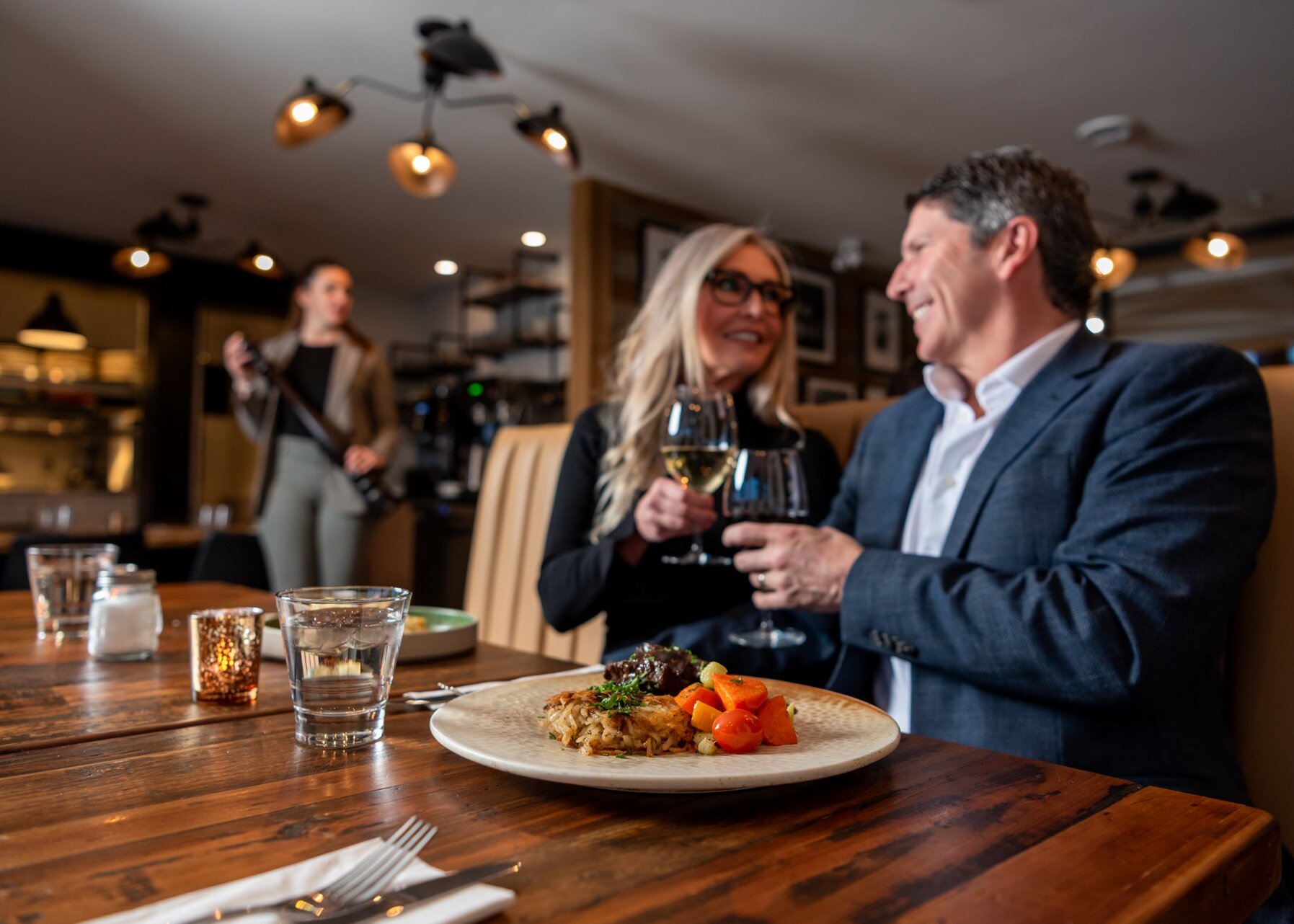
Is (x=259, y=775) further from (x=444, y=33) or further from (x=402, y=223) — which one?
(x=402, y=223)

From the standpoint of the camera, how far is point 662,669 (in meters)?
A: 0.77

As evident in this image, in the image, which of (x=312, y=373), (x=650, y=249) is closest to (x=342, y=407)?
(x=312, y=373)

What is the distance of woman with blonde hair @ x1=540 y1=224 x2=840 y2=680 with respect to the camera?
1.60 metres

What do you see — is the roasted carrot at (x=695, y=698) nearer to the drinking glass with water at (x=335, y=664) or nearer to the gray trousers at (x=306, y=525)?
the drinking glass with water at (x=335, y=664)

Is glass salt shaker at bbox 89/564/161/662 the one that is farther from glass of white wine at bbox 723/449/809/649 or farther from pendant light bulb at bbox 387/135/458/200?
pendant light bulb at bbox 387/135/458/200

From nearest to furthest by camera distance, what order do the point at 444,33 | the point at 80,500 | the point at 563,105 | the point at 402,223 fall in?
the point at 444,33 < the point at 563,105 < the point at 402,223 < the point at 80,500

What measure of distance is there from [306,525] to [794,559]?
3027mm

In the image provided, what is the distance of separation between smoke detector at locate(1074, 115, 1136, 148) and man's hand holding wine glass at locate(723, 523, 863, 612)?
423 cm

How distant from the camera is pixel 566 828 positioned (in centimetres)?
57

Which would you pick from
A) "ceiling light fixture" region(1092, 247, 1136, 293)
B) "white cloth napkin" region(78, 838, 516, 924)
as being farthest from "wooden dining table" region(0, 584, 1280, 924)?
"ceiling light fixture" region(1092, 247, 1136, 293)

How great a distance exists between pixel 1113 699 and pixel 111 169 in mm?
5956

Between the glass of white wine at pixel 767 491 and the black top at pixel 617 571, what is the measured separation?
30 cm

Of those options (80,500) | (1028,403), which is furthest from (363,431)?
(80,500)

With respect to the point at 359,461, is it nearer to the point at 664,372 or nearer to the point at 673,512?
the point at 664,372
